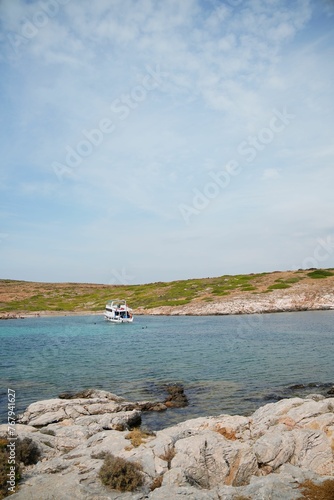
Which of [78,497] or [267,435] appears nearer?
[78,497]

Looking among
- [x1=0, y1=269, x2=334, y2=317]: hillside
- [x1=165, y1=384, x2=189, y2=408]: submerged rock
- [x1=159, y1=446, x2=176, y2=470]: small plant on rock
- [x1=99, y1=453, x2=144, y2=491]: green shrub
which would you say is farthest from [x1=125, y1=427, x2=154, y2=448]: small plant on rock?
[x1=0, y1=269, x2=334, y2=317]: hillside

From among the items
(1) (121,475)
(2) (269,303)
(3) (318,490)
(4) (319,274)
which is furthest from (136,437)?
(4) (319,274)

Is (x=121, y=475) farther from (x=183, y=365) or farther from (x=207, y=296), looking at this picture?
(x=207, y=296)

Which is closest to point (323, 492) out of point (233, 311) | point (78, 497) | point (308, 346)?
point (78, 497)

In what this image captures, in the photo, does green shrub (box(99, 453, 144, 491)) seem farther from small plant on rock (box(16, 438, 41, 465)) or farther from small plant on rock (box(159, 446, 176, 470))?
small plant on rock (box(16, 438, 41, 465))

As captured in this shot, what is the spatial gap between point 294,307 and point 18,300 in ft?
360

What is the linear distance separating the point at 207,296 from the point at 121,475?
112046mm

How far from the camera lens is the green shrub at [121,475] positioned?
13.6m

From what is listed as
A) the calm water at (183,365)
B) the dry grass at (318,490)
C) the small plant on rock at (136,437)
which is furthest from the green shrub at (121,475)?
the calm water at (183,365)

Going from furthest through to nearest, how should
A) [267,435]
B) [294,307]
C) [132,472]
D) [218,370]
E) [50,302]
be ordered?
[50,302] < [294,307] < [218,370] < [267,435] < [132,472]

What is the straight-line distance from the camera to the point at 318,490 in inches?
487

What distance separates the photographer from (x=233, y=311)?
104938 mm

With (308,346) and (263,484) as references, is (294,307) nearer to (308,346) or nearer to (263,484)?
(308,346)

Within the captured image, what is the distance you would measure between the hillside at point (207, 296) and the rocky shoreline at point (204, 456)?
8744 cm
